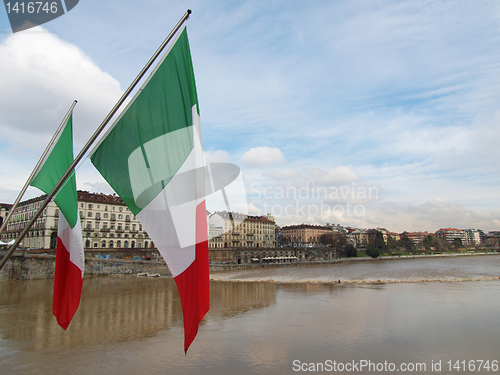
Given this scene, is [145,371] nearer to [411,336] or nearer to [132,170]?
[132,170]

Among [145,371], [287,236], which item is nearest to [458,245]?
[287,236]

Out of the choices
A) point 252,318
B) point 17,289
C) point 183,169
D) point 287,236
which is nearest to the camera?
point 183,169

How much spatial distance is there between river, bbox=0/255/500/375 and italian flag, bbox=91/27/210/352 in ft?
27.3

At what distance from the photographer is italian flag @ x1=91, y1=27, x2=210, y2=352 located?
4.33 m

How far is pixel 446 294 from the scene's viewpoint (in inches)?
1069

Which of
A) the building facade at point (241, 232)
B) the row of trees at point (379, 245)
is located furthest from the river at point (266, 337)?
the row of trees at point (379, 245)

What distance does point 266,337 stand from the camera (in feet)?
49.6

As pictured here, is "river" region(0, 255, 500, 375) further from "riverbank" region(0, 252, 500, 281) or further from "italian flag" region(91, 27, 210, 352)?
"riverbank" region(0, 252, 500, 281)

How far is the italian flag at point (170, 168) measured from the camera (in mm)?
4332

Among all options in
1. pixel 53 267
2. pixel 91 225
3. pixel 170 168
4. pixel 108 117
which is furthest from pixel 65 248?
pixel 91 225

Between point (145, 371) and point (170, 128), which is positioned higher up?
point (170, 128)

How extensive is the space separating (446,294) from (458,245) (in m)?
174

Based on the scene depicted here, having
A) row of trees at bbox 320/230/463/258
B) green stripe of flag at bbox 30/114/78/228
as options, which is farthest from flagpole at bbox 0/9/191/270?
row of trees at bbox 320/230/463/258

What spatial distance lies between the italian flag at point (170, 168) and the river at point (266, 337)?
8307 millimetres
